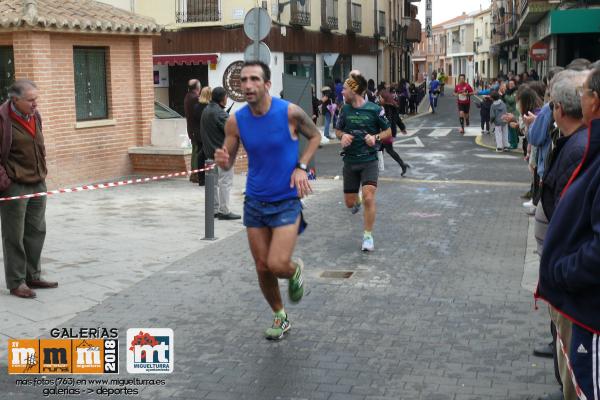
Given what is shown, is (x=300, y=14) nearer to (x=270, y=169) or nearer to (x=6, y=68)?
(x=6, y=68)

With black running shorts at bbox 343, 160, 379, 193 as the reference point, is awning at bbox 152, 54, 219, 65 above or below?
above

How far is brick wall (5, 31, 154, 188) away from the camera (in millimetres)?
13422

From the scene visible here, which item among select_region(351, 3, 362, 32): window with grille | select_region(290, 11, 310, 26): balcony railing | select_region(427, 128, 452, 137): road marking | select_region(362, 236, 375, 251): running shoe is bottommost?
select_region(362, 236, 375, 251): running shoe

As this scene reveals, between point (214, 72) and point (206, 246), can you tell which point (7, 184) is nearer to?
point (206, 246)

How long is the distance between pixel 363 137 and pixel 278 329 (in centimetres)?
354

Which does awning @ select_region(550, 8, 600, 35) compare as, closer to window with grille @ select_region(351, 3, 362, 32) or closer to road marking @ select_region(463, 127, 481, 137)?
road marking @ select_region(463, 127, 481, 137)

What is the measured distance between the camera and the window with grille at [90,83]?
1457 cm

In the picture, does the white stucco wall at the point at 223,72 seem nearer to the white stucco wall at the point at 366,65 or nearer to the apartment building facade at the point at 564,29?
the apartment building facade at the point at 564,29

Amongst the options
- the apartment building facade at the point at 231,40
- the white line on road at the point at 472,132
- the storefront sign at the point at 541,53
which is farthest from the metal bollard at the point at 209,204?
the storefront sign at the point at 541,53

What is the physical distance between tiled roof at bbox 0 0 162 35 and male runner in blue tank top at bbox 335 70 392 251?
634 centimetres

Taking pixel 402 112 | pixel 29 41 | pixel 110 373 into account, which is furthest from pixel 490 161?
pixel 402 112

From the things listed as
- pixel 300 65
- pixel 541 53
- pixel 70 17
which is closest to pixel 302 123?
pixel 70 17

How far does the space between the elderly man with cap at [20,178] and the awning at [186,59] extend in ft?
75.1

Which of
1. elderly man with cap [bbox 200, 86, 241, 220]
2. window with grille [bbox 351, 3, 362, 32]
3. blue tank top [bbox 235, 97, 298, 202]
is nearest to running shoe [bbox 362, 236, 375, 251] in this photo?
elderly man with cap [bbox 200, 86, 241, 220]
